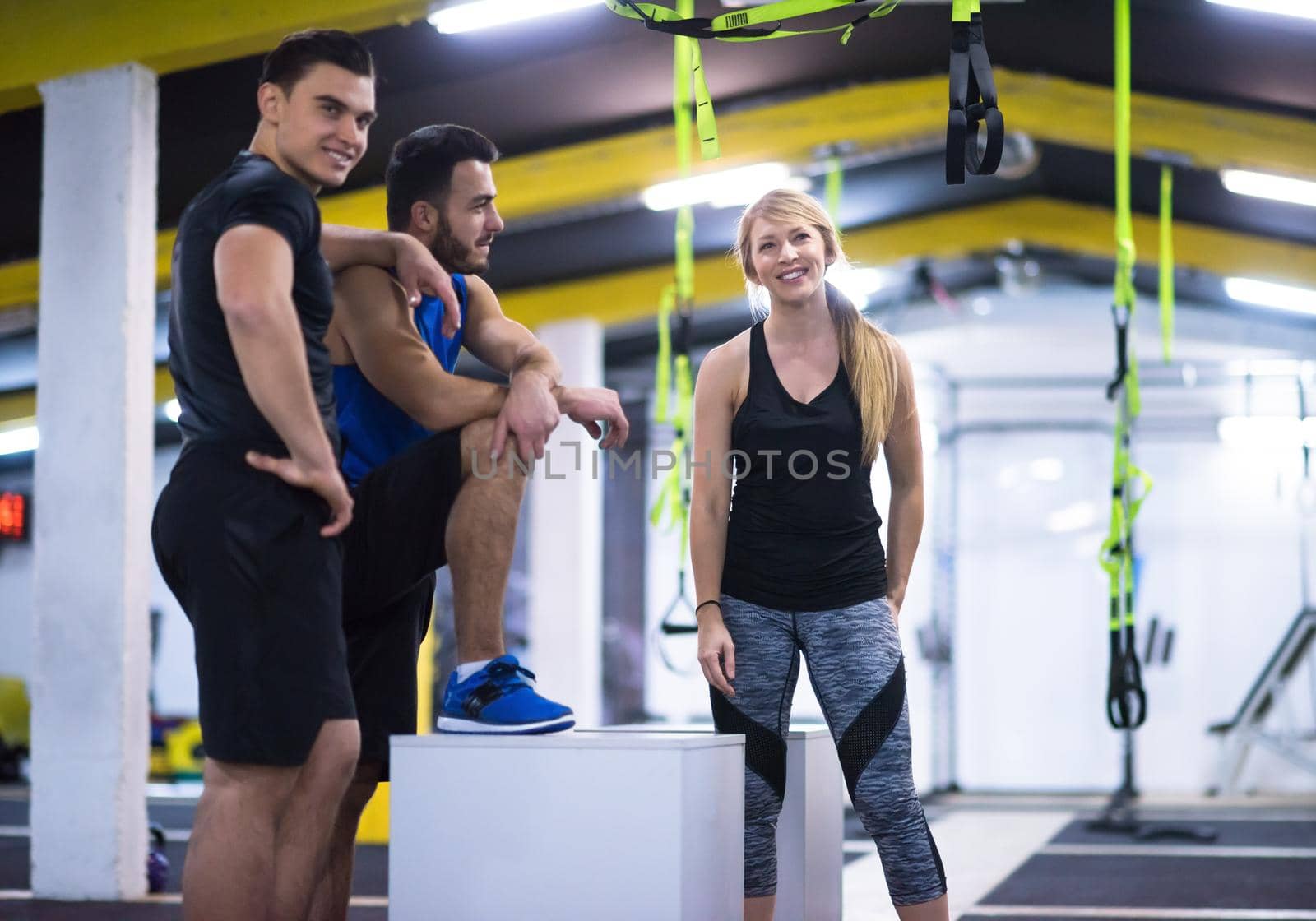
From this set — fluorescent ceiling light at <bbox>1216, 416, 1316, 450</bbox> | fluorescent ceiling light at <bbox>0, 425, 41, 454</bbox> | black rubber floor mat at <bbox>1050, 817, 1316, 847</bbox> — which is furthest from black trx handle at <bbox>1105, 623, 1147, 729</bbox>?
fluorescent ceiling light at <bbox>0, 425, 41, 454</bbox>

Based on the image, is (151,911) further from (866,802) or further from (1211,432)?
(1211,432)

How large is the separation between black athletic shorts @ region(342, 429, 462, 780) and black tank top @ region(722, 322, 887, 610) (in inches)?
20.7

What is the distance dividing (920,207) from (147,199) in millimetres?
4687

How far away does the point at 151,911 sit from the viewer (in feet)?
12.3

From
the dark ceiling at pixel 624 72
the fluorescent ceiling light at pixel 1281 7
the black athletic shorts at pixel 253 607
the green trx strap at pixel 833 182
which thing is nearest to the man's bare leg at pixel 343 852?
the black athletic shorts at pixel 253 607

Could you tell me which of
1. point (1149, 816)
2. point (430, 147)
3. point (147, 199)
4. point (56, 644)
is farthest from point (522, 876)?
point (1149, 816)

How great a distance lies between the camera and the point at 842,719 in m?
2.30

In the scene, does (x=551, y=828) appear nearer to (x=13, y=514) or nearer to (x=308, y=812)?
(x=308, y=812)

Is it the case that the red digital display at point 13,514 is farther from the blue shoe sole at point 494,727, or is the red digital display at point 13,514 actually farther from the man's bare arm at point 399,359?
the blue shoe sole at point 494,727

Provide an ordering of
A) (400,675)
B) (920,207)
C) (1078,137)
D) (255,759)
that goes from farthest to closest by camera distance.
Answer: (920,207) < (1078,137) < (400,675) < (255,759)

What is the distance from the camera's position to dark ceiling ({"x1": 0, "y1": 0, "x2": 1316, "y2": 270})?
4945 millimetres

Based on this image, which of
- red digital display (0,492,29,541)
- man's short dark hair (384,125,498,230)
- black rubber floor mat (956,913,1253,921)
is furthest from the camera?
red digital display (0,492,29,541)

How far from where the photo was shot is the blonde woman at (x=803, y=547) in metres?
2.29

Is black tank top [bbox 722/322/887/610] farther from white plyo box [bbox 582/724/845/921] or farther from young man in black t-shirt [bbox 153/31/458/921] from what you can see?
young man in black t-shirt [bbox 153/31/458/921]
